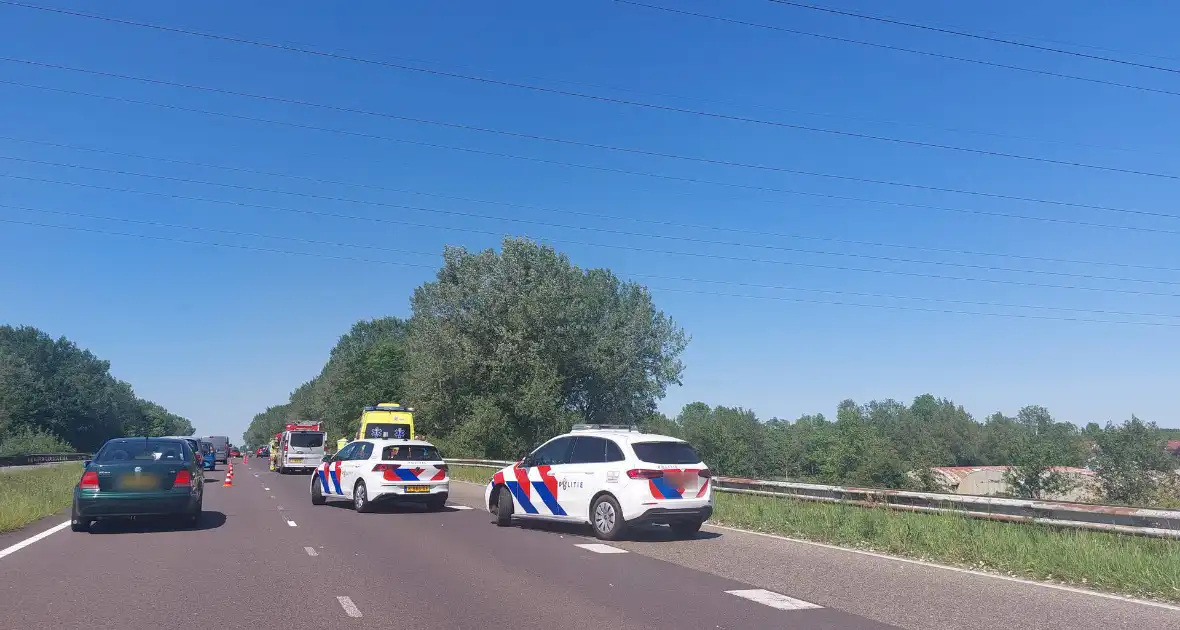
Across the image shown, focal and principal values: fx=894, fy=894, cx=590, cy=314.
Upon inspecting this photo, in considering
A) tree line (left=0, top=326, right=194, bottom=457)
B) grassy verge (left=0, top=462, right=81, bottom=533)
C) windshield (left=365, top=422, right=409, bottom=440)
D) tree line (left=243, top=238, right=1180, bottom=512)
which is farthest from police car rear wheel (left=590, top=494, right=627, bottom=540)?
tree line (left=0, top=326, right=194, bottom=457)

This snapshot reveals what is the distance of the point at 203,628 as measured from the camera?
7.43 meters

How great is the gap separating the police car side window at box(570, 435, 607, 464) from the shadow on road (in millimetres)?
6468

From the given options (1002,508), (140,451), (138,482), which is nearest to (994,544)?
(1002,508)

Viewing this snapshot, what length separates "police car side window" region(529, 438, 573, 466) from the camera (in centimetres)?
1590

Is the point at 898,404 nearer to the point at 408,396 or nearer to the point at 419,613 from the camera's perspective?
the point at 408,396

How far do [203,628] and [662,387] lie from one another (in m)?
55.8

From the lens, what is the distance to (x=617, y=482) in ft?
47.3

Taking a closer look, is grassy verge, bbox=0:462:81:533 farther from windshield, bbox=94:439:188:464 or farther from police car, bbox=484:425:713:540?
police car, bbox=484:425:713:540

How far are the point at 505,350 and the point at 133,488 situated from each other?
36015 millimetres

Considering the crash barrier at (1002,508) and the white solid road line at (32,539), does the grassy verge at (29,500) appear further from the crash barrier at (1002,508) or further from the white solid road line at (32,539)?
the crash barrier at (1002,508)

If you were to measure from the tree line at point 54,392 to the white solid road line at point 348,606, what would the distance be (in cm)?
9497

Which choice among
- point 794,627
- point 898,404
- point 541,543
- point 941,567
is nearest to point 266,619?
point 794,627

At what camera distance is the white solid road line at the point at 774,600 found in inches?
349

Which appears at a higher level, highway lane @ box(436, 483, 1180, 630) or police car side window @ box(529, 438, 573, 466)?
police car side window @ box(529, 438, 573, 466)
